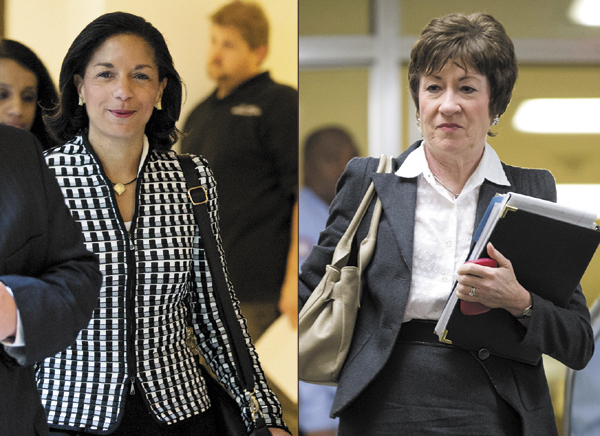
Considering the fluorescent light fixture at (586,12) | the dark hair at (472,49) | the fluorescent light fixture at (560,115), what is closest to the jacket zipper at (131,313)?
the dark hair at (472,49)

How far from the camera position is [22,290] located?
128 centimetres

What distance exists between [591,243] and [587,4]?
6.53ft

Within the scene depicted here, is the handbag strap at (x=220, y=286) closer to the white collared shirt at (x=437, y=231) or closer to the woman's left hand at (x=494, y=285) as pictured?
the white collared shirt at (x=437, y=231)

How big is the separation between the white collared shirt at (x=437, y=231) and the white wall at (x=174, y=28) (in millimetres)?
596

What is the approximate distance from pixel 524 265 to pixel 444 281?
257mm

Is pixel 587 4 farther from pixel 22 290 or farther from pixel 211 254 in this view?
pixel 22 290

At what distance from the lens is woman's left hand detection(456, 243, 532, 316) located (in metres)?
1.90

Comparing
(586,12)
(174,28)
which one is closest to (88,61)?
(174,28)

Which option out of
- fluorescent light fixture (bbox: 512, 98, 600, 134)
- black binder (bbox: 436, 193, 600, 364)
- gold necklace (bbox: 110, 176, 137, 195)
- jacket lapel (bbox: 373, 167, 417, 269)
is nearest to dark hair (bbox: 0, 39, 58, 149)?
gold necklace (bbox: 110, 176, 137, 195)

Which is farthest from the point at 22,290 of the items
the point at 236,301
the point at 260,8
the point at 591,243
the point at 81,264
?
the point at 591,243

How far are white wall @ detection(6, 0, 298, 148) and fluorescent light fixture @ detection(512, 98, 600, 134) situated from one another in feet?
5.42

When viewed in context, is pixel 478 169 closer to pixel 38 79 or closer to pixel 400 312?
pixel 400 312

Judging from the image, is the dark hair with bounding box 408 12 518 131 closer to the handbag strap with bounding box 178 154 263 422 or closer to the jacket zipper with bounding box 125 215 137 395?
the handbag strap with bounding box 178 154 263 422

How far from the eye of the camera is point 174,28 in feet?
6.21
